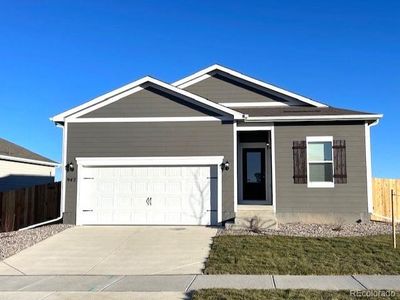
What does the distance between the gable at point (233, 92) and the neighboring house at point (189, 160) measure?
9.59 ft

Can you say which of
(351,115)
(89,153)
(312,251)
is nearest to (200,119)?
(89,153)

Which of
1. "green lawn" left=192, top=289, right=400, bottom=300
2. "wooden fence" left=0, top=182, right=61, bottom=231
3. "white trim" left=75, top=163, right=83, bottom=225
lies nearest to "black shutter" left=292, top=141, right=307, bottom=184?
"white trim" left=75, top=163, right=83, bottom=225

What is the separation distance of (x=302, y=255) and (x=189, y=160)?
19.5 ft

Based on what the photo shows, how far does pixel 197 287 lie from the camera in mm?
7883

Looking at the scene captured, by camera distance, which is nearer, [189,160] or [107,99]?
[189,160]

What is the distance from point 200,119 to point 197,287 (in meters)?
8.13

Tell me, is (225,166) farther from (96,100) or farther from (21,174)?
(21,174)

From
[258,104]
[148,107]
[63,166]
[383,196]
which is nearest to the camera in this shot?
[63,166]

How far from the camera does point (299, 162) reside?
50.6 ft

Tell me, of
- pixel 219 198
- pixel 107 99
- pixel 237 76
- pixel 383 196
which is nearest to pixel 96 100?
pixel 107 99

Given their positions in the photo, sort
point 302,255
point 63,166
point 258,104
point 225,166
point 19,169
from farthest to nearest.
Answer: point 19,169, point 258,104, point 63,166, point 225,166, point 302,255

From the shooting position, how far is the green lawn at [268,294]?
7012 millimetres

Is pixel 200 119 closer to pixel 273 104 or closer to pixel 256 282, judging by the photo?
pixel 273 104

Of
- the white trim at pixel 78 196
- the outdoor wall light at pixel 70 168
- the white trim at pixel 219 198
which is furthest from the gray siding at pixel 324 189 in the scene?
the outdoor wall light at pixel 70 168
